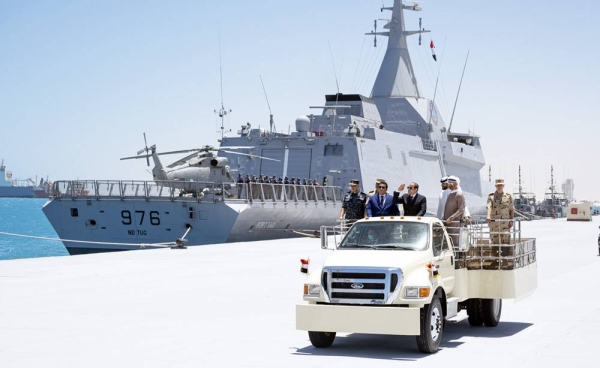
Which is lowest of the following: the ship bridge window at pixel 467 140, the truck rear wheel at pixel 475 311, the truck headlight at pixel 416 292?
the truck rear wheel at pixel 475 311

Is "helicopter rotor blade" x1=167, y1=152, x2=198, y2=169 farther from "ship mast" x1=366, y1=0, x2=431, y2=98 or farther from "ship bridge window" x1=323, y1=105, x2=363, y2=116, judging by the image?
"ship mast" x1=366, y1=0, x2=431, y2=98

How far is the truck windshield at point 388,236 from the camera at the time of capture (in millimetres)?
10078

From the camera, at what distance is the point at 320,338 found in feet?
31.3

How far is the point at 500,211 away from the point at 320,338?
4.11 m

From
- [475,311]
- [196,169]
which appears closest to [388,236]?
[475,311]

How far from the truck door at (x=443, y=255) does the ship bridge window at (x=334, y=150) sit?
111 ft

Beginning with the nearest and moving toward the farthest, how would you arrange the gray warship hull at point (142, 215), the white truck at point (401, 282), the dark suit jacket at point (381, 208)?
the white truck at point (401, 282) → the dark suit jacket at point (381, 208) → the gray warship hull at point (142, 215)

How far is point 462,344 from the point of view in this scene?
32.7 ft

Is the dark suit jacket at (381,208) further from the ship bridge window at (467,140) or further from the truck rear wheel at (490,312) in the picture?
the ship bridge window at (467,140)

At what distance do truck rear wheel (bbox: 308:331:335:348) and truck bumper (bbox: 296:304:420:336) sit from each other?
9.6 inches

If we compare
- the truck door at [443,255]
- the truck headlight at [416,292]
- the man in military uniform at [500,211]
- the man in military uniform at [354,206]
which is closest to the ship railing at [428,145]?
the man in military uniform at [354,206]

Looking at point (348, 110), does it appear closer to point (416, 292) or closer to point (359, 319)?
point (416, 292)

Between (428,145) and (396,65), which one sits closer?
(428,145)

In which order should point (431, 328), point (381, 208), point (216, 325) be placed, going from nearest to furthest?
point (431, 328), point (216, 325), point (381, 208)
